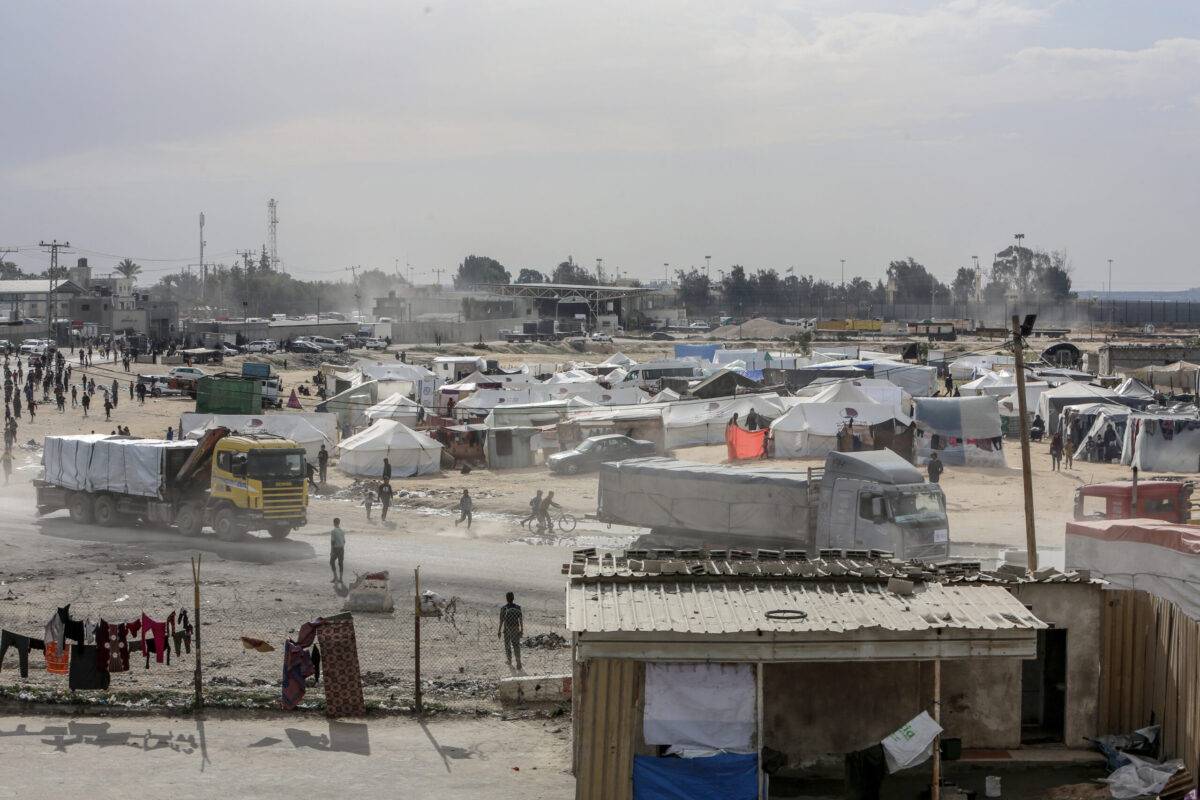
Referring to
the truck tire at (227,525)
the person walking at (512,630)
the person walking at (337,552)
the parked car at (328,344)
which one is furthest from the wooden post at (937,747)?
the parked car at (328,344)

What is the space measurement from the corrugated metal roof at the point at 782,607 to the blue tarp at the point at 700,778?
1289mm

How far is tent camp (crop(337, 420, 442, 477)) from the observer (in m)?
38.2

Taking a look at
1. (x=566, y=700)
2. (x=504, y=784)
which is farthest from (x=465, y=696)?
(x=504, y=784)

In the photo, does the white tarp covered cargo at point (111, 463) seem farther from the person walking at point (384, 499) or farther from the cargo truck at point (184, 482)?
the person walking at point (384, 499)

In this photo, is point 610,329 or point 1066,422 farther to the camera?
point 610,329

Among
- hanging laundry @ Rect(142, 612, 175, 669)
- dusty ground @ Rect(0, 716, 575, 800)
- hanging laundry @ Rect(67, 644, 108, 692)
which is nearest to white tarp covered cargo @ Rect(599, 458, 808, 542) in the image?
dusty ground @ Rect(0, 716, 575, 800)

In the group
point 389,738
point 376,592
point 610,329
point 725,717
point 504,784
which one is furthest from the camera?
point 610,329

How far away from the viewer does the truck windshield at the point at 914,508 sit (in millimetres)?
21625

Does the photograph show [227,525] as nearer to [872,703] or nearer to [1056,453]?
[872,703]

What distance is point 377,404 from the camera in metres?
49.6

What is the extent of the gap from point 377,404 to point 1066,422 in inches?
1028

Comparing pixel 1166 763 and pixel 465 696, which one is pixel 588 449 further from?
pixel 1166 763

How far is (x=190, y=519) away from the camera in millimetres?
28125

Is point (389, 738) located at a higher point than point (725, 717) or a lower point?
lower
